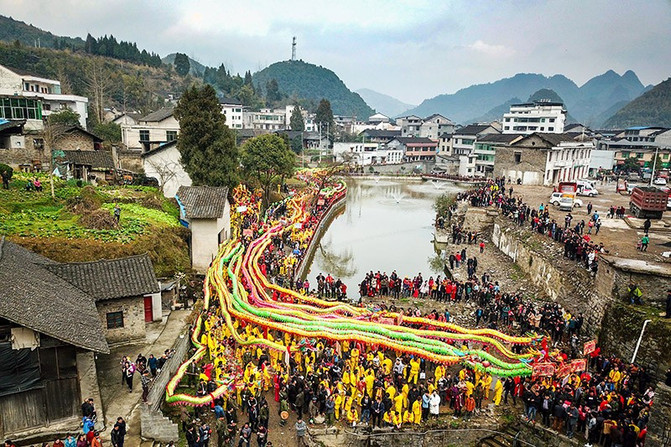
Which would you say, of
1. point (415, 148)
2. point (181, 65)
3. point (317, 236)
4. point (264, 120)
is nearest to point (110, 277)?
point (317, 236)

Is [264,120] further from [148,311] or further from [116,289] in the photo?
[116,289]

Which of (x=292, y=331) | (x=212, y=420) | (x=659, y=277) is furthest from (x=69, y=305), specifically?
(x=659, y=277)

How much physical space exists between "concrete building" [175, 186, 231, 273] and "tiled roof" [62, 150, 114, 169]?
10812mm

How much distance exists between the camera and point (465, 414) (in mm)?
14625

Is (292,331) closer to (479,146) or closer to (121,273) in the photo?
(121,273)

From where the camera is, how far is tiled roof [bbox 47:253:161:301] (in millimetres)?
16328

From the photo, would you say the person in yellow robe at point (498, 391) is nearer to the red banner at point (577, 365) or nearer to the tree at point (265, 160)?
the red banner at point (577, 365)

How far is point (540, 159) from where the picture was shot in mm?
52094

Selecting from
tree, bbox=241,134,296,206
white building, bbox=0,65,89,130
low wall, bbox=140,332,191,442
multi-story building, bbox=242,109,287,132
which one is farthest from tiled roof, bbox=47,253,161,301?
multi-story building, bbox=242,109,287,132

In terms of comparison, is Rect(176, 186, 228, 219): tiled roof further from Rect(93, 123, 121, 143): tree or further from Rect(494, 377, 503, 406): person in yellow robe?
Rect(93, 123, 121, 143): tree

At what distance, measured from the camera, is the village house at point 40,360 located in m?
11.5

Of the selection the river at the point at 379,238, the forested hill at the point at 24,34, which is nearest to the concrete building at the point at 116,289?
the river at the point at 379,238

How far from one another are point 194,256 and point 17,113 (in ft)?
74.0

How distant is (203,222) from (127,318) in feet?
31.3
